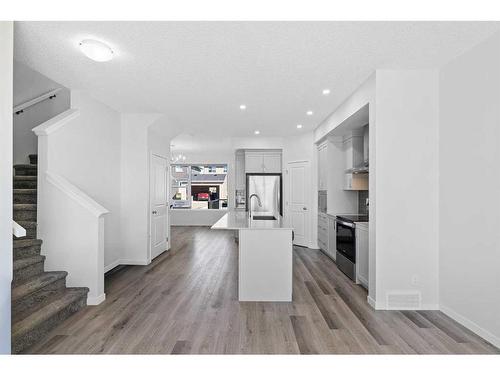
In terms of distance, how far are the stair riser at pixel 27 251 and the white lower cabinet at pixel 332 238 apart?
4.21 metres

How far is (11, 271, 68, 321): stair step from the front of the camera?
2.54 m

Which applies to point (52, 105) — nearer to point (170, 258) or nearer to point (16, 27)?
point (16, 27)

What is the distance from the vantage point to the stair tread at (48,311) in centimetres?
229

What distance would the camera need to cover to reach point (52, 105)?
4.79m

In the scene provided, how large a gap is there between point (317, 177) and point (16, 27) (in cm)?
515

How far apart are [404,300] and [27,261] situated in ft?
13.0

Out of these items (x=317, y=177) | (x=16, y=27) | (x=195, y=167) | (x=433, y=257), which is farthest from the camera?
(x=195, y=167)

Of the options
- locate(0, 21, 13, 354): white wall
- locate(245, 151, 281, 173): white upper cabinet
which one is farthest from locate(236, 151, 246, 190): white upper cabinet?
locate(0, 21, 13, 354): white wall

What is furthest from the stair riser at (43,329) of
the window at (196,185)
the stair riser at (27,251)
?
the window at (196,185)

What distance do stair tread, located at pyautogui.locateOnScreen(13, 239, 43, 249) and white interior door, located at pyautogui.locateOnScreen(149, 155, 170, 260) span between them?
1.91 metres

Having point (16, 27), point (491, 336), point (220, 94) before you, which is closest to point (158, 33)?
point (16, 27)

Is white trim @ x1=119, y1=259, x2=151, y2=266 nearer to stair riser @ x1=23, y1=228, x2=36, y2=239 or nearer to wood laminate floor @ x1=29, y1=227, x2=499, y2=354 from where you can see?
wood laminate floor @ x1=29, y1=227, x2=499, y2=354

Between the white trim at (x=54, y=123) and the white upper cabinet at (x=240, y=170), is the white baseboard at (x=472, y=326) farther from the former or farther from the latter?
the white upper cabinet at (x=240, y=170)

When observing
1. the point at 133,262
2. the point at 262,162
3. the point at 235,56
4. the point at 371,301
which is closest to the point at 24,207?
the point at 133,262
